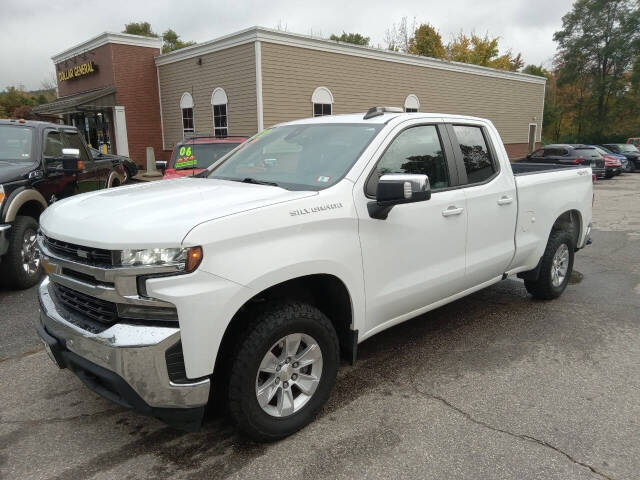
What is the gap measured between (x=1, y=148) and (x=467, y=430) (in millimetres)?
6103

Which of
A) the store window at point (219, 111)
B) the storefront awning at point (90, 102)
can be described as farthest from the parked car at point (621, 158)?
the storefront awning at point (90, 102)

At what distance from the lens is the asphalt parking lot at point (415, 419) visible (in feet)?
8.71

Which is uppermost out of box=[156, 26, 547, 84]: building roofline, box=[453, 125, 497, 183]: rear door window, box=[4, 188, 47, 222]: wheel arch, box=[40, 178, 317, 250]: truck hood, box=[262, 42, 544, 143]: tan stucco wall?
box=[156, 26, 547, 84]: building roofline

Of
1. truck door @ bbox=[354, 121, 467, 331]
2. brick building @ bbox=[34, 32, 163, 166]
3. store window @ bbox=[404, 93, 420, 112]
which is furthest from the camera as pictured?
store window @ bbox=[404, 93, 420, 112]

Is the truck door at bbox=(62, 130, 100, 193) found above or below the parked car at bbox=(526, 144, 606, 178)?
above

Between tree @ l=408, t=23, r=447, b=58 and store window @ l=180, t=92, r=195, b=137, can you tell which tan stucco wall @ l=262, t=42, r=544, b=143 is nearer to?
store window @ l=180, t=92, r=195, b=137

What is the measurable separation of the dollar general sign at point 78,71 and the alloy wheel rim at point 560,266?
67.3ft

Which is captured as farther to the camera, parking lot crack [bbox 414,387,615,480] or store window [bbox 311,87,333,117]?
store window [bbox 311,87,333,117]

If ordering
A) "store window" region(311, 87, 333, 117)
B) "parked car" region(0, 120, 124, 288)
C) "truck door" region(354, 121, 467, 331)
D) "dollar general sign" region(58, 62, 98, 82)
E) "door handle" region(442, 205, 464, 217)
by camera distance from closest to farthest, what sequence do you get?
"truck door" region(354, 121, 467, 331) → "door handle" region(442, 205, 464, 217) → "parked car" region(0, 120, 124, 288) → "store window" region(311, 87, 333, 117) → "dollar general sign" region(58, 62, 98, 82)

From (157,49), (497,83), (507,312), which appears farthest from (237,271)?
(497,83)

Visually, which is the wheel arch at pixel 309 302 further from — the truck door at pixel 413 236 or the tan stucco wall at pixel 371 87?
the tan stucco wall at pixel 371 87

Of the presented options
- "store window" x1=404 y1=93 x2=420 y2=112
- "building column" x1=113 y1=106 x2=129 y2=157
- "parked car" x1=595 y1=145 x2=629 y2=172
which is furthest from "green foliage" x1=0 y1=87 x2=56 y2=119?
"parked car" x1=595 y1=145 x2=629 y2=172

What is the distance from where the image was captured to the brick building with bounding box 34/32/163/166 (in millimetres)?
19672

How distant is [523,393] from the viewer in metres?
3.42
